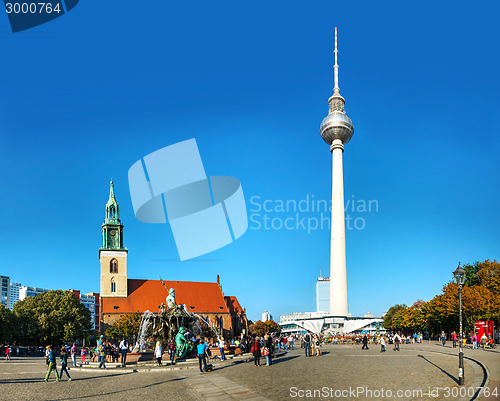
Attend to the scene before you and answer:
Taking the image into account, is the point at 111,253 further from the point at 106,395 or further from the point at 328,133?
the point at 106,395

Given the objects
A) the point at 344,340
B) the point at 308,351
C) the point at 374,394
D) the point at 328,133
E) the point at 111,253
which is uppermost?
the point at 328,133

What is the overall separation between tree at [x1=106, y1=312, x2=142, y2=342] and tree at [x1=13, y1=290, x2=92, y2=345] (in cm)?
852

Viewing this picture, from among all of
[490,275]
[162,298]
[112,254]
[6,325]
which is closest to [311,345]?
[490,275]

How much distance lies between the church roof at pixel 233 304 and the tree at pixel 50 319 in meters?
48.9

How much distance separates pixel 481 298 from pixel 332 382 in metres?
43.9

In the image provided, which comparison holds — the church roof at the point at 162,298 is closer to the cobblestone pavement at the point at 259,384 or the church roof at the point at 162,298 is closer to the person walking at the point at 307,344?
→ the person walking at the point at 307,344

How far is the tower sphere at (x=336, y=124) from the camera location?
336 ft

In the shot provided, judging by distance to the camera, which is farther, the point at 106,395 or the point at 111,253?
the point at 111,253

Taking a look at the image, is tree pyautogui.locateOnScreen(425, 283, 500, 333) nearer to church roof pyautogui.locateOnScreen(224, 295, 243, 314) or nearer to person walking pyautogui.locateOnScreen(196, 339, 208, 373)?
person walking pyautogui.locateOnScreen(196, 339, 208, 373)

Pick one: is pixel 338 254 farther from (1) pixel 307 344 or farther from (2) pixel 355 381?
(2) pixel 355 381

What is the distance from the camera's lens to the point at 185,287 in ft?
376

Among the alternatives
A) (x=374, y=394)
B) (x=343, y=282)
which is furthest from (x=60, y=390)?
(x=343, y=282)

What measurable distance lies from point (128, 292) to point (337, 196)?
48658 millimetres

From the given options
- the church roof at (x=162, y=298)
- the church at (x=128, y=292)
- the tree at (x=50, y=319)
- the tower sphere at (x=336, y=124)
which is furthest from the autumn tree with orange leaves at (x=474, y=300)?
the tree at (x=50, y=319)
